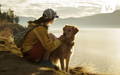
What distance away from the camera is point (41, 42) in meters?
9.21

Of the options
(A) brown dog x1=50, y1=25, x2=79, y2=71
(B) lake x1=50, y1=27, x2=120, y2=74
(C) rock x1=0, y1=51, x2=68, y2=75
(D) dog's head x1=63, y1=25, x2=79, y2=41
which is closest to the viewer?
(C) rock x1=0, y1=51, x2=68, y2=75

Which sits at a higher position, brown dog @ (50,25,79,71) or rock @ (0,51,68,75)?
brown dog @ (50,25,79,71)

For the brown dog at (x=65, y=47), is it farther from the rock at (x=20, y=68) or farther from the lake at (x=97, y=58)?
the rock at (x=20, y=68)

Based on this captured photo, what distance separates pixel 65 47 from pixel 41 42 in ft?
2.31

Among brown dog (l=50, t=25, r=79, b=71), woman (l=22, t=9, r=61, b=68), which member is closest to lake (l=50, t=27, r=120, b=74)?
brown dog (l=50, t=25, r=79, b=71)

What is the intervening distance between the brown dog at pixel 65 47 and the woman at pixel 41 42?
187mm

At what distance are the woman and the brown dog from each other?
187 millimetres

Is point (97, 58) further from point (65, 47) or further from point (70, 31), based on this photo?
point (65, 47)

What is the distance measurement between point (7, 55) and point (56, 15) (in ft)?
5.74

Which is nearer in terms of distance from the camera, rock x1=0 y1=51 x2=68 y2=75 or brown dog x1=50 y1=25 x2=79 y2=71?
rock x1=0 y1=51 x2=68 y2=75

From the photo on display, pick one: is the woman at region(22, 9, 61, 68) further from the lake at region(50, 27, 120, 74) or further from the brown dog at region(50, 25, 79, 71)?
the lake at region(50, 27, 120, 74)

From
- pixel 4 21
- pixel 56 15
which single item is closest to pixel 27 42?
pixel 56 15

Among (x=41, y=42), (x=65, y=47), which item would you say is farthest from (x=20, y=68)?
(x=65, y=47)

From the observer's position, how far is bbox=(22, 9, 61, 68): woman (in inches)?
361
